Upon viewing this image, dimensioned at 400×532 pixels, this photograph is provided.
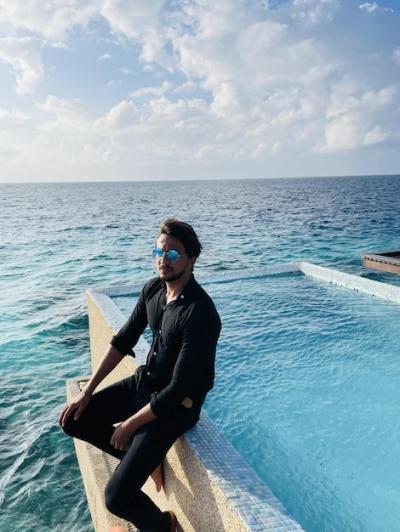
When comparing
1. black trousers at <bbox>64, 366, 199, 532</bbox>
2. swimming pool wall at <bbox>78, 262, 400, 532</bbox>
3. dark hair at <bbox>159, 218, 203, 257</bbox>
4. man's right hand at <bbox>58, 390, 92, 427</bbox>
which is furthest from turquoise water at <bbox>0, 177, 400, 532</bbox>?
dark hair at <bbox>159, 218, 203, 257</bbox>

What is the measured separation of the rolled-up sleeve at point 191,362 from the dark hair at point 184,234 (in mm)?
493

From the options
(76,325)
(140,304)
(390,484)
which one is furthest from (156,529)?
(76,325)

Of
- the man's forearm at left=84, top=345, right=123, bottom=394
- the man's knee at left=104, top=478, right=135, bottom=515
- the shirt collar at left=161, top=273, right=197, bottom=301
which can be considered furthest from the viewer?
the man's forearm at left=84, top=345, right=123, bottom=394

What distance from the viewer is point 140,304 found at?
10.8ft

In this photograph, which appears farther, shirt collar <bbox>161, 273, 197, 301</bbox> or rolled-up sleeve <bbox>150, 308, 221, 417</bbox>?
shirt collar <bbox>161, 273, 197, 301</bbox>

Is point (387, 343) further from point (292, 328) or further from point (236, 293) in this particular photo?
point (236, 293)

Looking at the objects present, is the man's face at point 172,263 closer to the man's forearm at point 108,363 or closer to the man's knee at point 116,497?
the man's forearm at point 108,363

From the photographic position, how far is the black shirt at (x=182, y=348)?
2623 millimetres

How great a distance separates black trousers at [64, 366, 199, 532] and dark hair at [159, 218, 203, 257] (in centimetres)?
95

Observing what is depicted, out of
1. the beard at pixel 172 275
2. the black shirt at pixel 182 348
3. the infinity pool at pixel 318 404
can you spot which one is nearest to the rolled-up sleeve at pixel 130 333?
the black shirt at pixel 182 348

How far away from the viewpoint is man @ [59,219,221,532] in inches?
102

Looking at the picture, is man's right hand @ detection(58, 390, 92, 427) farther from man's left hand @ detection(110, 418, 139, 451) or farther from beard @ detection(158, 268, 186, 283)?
beard @ detection(158, 268, 186, 283)

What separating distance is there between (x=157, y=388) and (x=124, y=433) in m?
0.39

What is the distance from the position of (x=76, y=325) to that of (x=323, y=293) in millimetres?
6791
